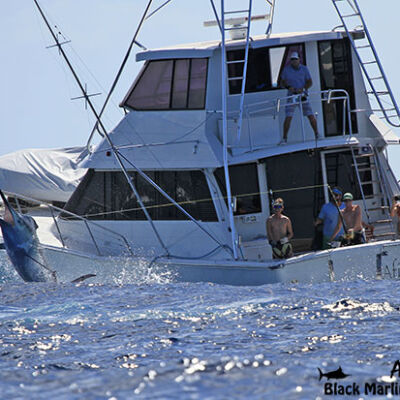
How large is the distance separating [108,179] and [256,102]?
2.75 meters

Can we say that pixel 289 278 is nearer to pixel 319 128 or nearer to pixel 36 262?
pixel 319 128

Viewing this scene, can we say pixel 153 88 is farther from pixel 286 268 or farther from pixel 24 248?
pixel 286 268

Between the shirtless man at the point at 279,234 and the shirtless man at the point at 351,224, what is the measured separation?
0.79m

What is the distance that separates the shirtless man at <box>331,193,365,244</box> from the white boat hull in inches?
21.3

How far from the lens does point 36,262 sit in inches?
585

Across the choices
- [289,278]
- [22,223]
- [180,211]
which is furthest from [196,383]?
[22,223]

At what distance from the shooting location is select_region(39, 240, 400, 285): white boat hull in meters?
12.5

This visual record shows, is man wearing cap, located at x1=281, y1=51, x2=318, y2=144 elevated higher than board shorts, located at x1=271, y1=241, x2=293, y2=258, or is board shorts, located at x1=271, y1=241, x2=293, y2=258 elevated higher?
man wearing cap, located at x1=281, y1=51, x2=318, y2=144

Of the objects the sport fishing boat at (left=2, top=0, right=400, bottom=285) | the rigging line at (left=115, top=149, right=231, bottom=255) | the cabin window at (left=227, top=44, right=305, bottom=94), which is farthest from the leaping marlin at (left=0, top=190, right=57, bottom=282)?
the cabin window at (left=227, top=44, right=305, bottom=94)

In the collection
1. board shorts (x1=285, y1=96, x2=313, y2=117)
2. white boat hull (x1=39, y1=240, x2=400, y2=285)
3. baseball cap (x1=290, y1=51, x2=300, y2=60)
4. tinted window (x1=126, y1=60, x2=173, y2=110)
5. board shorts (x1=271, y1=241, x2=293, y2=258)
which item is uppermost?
baseball cap (x1=290, y1=51, x2=300, y2=60)

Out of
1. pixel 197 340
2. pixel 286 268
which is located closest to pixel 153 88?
pixel 286 268

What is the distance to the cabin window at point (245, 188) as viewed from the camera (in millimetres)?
14312

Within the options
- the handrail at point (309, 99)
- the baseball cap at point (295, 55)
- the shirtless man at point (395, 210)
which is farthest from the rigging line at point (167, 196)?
the baseball cap at point (295, 55)

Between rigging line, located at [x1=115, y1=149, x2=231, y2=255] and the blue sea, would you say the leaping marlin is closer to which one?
the blue sea
